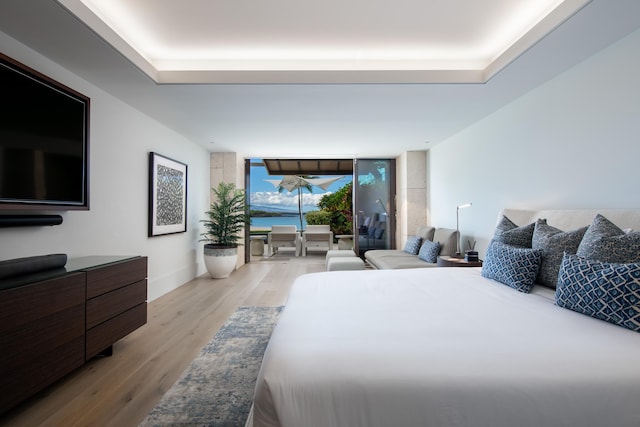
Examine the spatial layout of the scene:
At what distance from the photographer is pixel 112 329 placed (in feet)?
7.37

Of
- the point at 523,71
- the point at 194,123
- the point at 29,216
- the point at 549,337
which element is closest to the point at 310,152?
the point at 194,123

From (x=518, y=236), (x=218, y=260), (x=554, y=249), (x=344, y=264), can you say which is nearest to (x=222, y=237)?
(x=218, y=260)

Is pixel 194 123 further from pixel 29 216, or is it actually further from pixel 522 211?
pixel 522 211

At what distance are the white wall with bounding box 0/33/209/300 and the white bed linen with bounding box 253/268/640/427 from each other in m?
2.26

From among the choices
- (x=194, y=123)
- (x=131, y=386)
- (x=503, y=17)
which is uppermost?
(x=503, y=17)

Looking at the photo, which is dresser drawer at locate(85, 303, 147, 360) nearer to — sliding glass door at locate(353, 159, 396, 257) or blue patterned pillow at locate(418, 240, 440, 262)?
blue patterned pillow at locate(418, 240, 440, 262)

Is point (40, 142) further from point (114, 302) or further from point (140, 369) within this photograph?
point (140, 369)

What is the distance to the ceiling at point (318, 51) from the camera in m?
2.06

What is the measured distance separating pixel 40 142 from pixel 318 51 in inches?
92.0

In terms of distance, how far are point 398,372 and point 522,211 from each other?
8.21ft

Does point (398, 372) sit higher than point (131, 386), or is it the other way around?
point (398, 372)

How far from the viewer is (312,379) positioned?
36.4 inches

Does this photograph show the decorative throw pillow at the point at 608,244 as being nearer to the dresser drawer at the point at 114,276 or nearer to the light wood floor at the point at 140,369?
the light wood floor at the point at 140,369

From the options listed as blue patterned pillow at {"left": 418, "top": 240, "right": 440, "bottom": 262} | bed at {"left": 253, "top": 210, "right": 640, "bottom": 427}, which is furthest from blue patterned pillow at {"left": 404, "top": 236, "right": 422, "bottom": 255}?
bed at {"left": 253, "top": 210, "right": 640, "bottom": 427}
